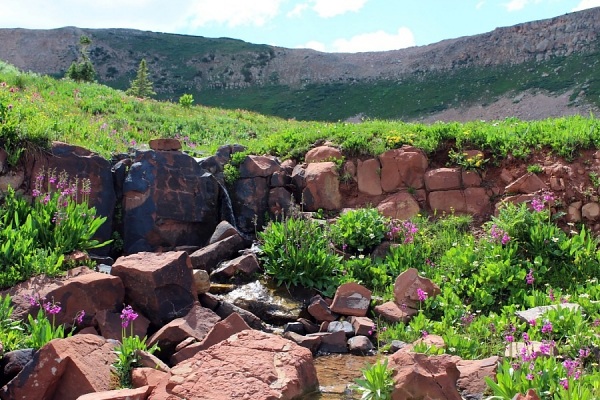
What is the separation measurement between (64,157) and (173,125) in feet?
21.0

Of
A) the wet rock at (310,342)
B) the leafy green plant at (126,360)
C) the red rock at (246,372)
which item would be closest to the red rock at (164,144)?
the wet rock at (310,342)

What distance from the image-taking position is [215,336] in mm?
5758

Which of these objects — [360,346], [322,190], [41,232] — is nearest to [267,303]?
[360,346]

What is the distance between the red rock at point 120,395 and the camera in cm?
425

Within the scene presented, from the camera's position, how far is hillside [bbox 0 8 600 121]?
3938 cm

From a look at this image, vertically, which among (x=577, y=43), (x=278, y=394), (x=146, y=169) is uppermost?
(x=577, y=43)

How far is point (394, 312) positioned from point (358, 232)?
6.50 feet

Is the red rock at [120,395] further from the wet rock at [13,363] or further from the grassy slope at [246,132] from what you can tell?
the grassy slope at [246,132]

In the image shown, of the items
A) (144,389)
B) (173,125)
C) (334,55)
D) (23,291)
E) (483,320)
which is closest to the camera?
(144,389)

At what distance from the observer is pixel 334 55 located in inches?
2277

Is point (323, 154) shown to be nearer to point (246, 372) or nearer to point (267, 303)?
point (267, 303)

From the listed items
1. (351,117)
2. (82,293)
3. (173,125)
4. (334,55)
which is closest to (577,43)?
(351,117)

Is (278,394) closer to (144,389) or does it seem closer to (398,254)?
(144,389)

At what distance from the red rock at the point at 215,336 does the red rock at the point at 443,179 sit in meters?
5.02
